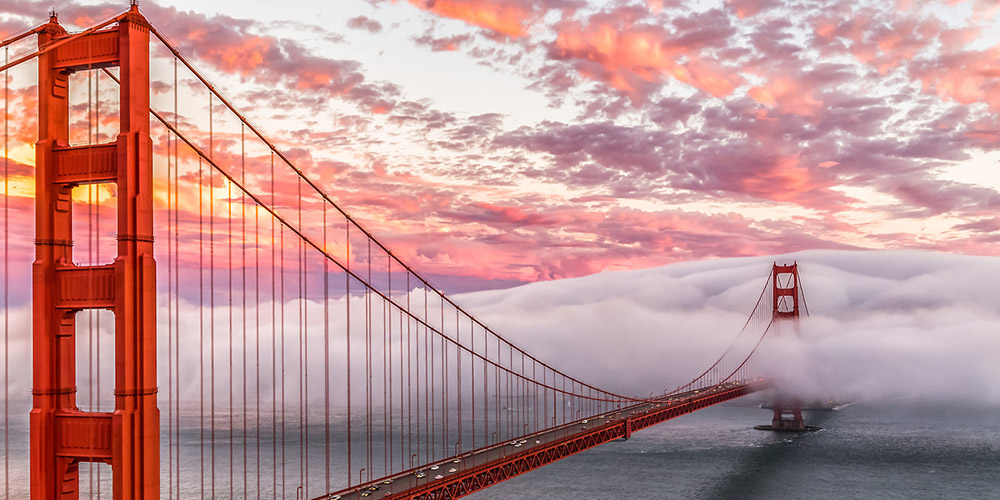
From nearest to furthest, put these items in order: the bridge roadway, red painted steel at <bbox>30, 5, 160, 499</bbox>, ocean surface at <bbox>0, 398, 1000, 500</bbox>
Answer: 1. red painted steel at <bbox>30, 5, 160, 499</bbox>
2. the bridge roadway
3. ocean surface at <bbox>0, 398, 1000, 500</bbox>

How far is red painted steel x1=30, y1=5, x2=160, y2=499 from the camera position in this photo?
53.3ft

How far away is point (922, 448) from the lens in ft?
406

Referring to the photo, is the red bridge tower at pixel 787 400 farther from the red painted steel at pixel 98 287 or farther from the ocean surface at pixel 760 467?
the red painted steel at pixel 98 287

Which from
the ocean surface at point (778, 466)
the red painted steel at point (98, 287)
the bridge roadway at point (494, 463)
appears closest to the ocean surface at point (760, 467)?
the ocean surface at point (778, 466)

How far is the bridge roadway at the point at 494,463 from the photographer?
38094 mm

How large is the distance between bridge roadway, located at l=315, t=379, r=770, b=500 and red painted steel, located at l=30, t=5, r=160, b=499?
56.6ft

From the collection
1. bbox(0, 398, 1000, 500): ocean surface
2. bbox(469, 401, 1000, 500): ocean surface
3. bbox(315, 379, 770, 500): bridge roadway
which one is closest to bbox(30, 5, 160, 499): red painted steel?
bbox(315, 379, 770, 500): bridge roadway

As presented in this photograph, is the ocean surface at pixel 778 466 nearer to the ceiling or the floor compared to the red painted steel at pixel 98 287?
nearer to the floor

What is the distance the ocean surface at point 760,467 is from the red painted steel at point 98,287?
63444 mm

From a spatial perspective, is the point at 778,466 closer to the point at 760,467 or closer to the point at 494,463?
the point at 760,467

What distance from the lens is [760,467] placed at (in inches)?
3856

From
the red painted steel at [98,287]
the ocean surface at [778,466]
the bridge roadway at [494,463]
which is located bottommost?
the ocean surface at [778,466]

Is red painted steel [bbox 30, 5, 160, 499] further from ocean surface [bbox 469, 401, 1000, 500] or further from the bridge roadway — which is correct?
ocean surface [bbox 469, 401, 1000, 500]

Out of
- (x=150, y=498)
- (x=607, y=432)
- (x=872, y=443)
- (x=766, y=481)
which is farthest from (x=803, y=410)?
(x=150, y=498)
